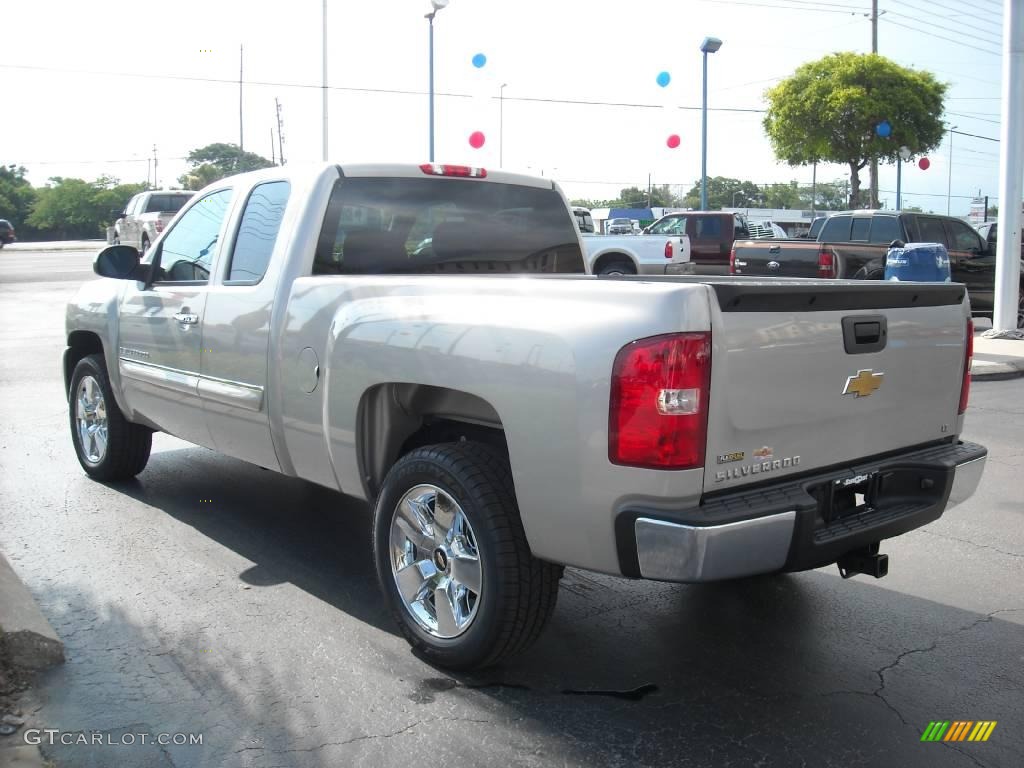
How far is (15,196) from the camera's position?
91.8 meters

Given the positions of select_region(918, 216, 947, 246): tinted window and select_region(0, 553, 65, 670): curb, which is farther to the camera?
select_region(918, 216, 947, 246): tinted window

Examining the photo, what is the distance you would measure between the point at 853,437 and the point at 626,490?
40.4 inches

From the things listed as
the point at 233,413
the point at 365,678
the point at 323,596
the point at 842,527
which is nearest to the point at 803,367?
the point at 842,527

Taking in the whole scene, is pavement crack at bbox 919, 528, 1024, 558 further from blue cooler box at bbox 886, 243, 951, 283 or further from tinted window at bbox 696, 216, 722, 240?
tinted window at bbox 696, 216, 722, 240

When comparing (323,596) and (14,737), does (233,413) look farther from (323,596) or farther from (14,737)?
(14,737)

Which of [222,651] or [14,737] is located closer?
[14,737]

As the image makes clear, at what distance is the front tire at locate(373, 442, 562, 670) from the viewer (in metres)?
3.43

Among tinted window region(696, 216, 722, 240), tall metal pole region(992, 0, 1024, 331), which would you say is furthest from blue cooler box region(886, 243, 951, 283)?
tinted window region(696, 216, 722, 240)

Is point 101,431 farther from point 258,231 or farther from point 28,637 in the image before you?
point 28,637

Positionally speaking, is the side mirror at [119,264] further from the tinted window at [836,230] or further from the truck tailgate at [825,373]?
the tinted window at [836,230]

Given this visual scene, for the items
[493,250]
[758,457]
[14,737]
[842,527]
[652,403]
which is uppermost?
[493,250]

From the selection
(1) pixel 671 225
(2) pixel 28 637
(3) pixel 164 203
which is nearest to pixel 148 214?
(3) pixel 164 203

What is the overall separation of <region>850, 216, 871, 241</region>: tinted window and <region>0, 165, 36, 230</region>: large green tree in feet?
281

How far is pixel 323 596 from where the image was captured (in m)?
4.51
